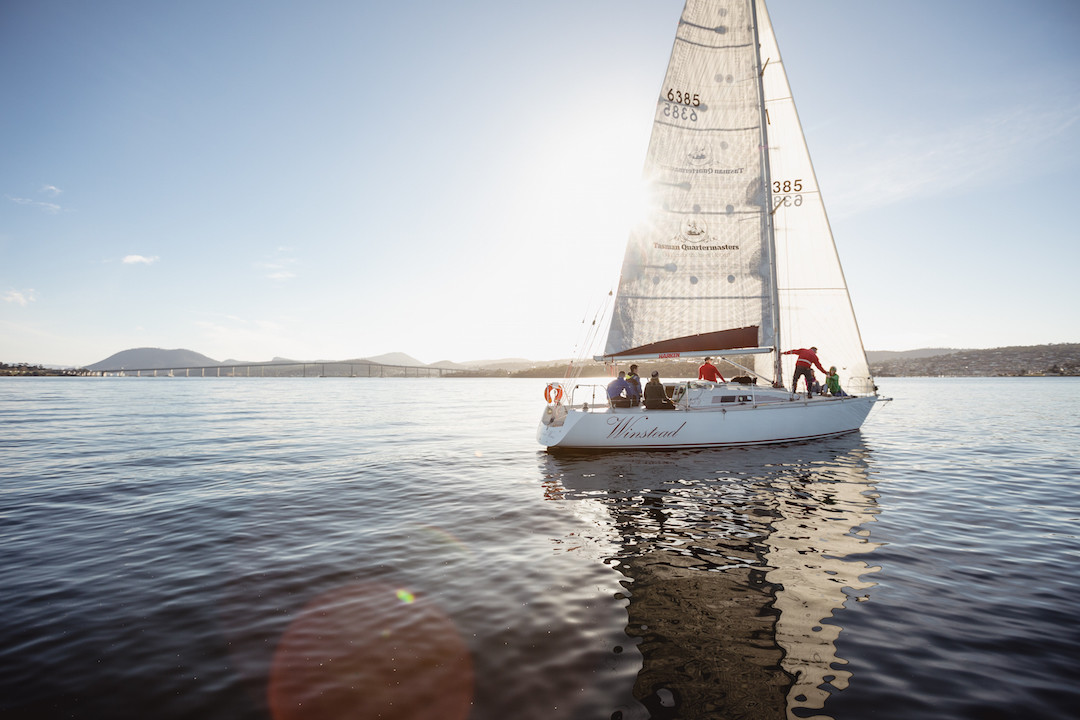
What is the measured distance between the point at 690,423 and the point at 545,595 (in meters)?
10.2

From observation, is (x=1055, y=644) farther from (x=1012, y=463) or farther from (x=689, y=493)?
(x=1012, y=463)

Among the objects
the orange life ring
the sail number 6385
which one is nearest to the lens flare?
the orange life ring

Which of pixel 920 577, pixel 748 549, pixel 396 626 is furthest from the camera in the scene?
pixel 748 549

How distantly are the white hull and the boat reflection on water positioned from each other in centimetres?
132

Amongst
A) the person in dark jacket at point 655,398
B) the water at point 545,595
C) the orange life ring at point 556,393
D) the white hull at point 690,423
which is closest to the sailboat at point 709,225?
the white hull at point 690,423

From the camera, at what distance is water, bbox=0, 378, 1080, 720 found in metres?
3.88

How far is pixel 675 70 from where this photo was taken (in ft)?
54.7

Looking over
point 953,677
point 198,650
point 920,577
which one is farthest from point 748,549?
point 198,650

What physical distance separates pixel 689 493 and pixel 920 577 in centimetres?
468

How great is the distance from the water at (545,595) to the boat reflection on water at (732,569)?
0.12 ft

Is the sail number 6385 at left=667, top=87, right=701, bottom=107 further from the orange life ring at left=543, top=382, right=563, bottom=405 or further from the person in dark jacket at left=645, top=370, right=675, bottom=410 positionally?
the orange life ring at left=543, top=382, right=563, bottom=405

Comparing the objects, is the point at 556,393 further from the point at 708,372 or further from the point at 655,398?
the point at 708,372

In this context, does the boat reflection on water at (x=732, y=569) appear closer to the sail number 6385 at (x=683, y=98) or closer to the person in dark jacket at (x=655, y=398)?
the person in dark jacket at (x=655, y=398)

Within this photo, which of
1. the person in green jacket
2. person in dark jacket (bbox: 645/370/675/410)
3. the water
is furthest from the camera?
the person in green jacket
